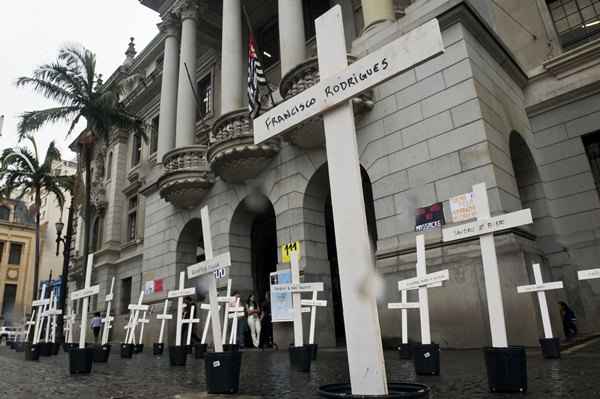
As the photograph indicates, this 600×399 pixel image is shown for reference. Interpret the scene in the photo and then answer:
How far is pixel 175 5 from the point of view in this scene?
69.9 ft

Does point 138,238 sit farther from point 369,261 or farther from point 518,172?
point 369,261

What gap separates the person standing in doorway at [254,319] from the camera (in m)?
14.1

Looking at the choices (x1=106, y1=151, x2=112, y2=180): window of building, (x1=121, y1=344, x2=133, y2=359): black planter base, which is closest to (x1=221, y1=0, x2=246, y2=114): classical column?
(x1=121, y1=344, x2=133, y2=359): black planter base

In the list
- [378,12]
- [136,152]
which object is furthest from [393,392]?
[136,152]

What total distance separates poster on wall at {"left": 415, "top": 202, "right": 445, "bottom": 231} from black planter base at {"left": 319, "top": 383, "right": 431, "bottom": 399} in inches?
285

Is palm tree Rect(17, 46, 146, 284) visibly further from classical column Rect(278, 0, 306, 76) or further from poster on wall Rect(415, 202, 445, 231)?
poster on wall Rect(415, 202, 445, 231)

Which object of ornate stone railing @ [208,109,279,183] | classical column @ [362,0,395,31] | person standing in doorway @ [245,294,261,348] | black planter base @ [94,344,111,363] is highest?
classical column @ [362,0,395,31]

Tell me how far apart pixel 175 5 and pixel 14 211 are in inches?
2167

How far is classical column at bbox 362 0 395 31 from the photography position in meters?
12.5

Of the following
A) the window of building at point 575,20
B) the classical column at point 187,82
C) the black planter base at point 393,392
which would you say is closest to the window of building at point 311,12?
the classical column at point 187,82

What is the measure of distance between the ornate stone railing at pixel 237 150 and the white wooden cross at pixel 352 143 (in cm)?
1077

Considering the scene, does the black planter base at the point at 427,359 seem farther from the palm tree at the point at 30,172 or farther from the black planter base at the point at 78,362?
the palm tree at the point at 30,172

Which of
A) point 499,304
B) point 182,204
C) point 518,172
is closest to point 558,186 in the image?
point 518,172

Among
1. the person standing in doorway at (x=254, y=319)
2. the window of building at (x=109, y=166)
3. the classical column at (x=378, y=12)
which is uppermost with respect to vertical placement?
the window of building at (x=109, y=166)
